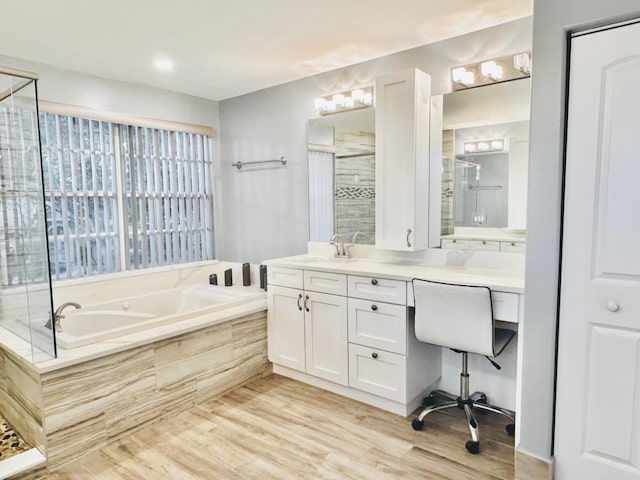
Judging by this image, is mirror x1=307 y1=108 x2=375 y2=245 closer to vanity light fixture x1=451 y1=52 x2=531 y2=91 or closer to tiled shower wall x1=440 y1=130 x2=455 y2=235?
tiled shower wall x1=440 y1=130 x2=455 y2=235

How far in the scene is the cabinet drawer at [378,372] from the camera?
2648mm

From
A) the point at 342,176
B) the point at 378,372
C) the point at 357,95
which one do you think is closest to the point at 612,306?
the point at 378,372

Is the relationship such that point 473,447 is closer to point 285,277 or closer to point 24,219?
point 285,277

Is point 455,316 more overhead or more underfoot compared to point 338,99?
more underfoot

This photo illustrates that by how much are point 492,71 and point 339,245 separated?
5.46ft

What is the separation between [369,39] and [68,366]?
274 centimetres

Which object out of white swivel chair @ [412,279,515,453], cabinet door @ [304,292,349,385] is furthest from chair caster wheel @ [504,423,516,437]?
cabinet door @ [304,292,349,385]

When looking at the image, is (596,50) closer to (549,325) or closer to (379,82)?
(549,325)

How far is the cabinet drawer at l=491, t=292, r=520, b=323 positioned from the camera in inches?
86.7

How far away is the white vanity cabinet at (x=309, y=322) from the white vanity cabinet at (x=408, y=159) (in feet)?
1.84

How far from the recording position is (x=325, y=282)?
2975 mm

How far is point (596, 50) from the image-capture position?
5.67 ft

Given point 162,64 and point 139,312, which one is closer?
point 162,64

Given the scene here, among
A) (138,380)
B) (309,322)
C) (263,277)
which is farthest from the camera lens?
(263,277)
